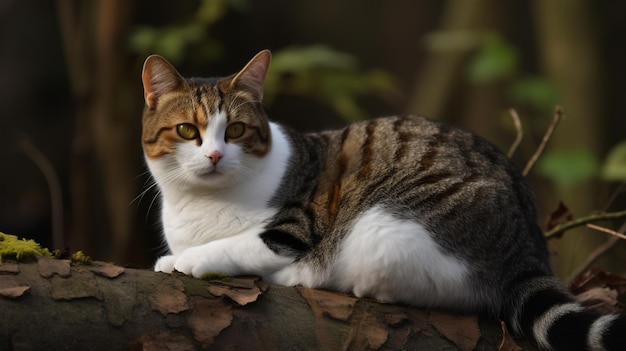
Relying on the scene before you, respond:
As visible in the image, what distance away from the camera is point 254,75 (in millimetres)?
3906

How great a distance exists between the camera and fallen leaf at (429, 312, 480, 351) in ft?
10.5

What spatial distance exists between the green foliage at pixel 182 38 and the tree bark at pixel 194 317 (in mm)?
2863

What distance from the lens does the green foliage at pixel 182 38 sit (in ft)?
18.7

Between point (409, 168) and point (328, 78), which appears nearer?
point (409, 168)

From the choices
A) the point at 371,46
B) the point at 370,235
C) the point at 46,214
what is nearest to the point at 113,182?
→ the point at 46,214

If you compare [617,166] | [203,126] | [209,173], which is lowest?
[617,166]

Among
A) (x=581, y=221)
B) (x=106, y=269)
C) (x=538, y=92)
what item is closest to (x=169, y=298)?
(x=106, y=269)

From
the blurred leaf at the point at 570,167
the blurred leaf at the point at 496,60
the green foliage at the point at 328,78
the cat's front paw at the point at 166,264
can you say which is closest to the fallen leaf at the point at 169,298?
the cat's front paw at the point at 166,264

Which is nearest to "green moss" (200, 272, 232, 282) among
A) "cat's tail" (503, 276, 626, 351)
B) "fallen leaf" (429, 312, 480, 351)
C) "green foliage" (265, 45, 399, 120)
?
"fallen leaf" (429, 312, 480, 351)

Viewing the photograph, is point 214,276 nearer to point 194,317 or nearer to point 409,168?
point 194,317

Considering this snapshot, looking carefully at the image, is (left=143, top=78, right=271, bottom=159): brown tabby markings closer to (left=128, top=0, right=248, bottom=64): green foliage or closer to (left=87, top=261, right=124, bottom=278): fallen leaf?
(left=87, top=261, right=124, bottom=278): fallen leaf

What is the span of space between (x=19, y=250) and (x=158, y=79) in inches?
46.8

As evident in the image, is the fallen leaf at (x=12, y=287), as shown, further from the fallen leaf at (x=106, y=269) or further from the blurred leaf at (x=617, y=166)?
the blurred leaf at (x=617, y=166)

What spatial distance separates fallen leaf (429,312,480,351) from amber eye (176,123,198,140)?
1.34m
